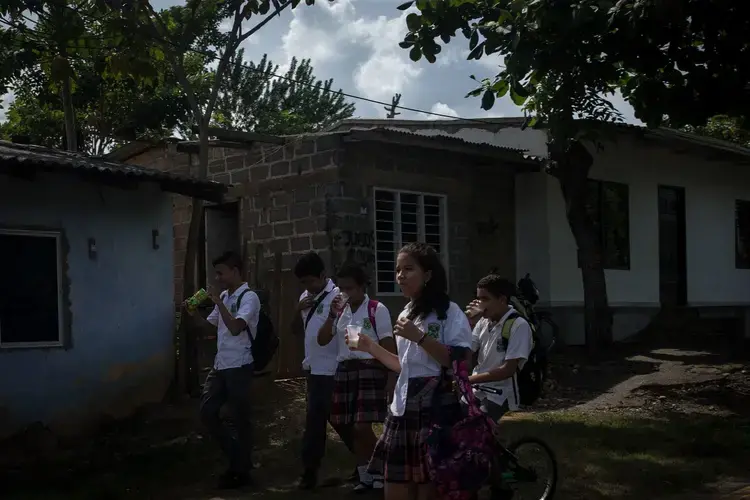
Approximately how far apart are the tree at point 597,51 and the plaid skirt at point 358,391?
3.26 metres

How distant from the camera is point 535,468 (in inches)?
222

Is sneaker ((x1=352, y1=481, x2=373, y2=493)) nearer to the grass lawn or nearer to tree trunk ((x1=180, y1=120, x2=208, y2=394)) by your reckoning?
the grass lawn

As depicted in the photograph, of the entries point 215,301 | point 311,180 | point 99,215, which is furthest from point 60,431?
point 311,180

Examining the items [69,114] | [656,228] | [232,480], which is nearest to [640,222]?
[656,228]

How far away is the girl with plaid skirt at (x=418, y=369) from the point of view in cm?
412

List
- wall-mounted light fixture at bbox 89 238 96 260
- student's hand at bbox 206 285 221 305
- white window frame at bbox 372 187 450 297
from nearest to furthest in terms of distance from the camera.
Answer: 1. student's hand at bbox 206 285 221 305
2. wall-mounted light fixture at bbox 89 238 96 260
3. white window frame at bbox 372 187 450 297

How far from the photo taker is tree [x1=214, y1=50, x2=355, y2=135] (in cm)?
2894

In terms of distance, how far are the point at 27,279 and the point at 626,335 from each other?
10.6m

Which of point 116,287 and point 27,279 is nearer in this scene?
point 27,279

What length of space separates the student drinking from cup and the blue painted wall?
3241 millimetres

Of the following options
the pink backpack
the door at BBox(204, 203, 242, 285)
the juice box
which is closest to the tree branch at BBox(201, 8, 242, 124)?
the door at BBox(204, 203, 242, 285)

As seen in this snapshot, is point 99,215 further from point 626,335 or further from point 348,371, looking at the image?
point 626,335

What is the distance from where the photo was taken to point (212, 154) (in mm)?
12898

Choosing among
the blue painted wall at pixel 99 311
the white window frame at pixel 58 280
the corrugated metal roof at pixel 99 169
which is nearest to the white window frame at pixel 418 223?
the corrugated metal roof at pixel 99 169
